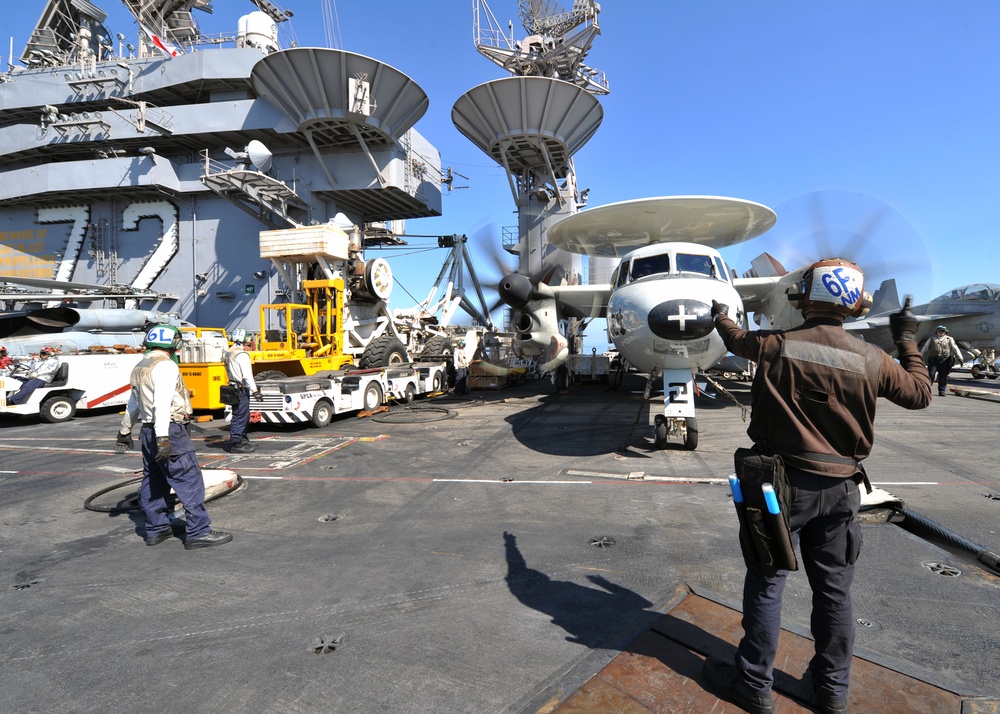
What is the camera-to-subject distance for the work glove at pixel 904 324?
9.09 feet

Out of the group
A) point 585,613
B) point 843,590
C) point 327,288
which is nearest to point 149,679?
point 585,613

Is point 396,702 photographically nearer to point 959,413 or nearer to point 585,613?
point 585,613

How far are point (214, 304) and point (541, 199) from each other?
774 inches

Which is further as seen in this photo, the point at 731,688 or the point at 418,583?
the point at 418,583

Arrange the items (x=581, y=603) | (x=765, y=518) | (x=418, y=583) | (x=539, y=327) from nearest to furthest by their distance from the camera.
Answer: (x=765, y=518) → (x=581, y=603) → (x=418, y=583) → (x=539, y=327)

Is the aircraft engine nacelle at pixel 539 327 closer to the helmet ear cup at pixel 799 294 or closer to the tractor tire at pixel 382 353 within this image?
the tractor tire at pixel 382 353

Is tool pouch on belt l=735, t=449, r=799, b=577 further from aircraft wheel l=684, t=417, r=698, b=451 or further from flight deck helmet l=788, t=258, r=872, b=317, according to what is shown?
aircraft wheel l=684, t=417, r=698, b=451

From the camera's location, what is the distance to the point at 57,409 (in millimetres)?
12797

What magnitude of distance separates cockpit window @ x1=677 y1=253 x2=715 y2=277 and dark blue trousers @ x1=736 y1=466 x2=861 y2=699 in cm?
648

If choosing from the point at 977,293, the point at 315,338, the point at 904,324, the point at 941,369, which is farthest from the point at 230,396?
the point at 977,293

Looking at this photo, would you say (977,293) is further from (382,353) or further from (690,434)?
(382,353)

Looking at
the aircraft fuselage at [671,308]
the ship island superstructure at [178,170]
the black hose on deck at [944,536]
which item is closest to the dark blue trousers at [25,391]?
the ship island superstructure at [178,170]

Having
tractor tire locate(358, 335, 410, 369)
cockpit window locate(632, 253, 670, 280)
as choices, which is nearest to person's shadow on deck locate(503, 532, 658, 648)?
cockpit window locate(632, 253, 670, 280)

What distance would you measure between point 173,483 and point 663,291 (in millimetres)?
6547
